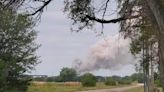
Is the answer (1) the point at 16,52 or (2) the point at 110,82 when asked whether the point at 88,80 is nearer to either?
(2) the point at 110,82

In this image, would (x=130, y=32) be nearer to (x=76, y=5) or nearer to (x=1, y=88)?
(x=76, y=5)

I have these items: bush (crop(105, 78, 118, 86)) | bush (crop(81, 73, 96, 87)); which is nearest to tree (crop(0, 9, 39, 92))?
bush (crop(81, 73, 96, 87))

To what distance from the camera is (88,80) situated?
87.7 meters

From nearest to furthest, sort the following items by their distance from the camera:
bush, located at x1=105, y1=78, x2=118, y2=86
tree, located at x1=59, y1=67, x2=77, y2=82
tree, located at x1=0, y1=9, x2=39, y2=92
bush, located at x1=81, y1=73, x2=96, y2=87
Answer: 1. tree, located at x1=0, y1=9, x2=39, y2=92
2. bush, located at x1=81, y1=73, x2=96, y2=87
3. bush, located at x1=105, y1=78, x2=118, y2=86
4. tree, located at x1=59, y1=67, x2=77, y2=82

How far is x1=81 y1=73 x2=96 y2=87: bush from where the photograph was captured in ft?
286

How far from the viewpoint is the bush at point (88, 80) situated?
87188 mm

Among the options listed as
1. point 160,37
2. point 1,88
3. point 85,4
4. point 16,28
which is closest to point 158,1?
point 160,37

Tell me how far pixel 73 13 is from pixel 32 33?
3662 cm

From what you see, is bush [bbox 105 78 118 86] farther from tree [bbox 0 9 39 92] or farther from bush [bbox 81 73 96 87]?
tree [bbox 0 9 39 92]

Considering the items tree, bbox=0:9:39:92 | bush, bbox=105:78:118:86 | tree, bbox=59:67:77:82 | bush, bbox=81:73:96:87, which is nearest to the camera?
tree, bbox=0:9:39:92

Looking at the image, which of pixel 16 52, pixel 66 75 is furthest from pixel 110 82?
pixel 16 52

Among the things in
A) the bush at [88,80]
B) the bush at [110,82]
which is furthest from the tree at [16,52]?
the bush at [110,82]

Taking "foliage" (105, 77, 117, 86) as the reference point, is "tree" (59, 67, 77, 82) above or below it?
above

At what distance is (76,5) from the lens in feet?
58.5
